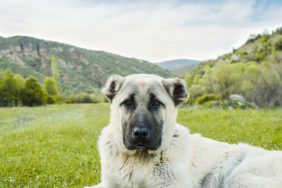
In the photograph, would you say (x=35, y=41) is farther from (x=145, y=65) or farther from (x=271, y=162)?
(x=271, y=162)

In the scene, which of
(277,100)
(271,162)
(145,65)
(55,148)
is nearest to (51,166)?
(55,148)

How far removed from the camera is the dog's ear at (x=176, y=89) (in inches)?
229

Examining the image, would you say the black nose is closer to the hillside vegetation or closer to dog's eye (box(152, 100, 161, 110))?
dog's eye (box(152, 100, 161, 110))

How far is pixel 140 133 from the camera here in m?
5.26

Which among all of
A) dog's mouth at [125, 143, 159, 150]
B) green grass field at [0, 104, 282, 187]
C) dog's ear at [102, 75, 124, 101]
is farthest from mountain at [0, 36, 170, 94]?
dog's mouth at [125, 143, 159, 150]

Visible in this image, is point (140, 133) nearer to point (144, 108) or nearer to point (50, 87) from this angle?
point (144, 108)

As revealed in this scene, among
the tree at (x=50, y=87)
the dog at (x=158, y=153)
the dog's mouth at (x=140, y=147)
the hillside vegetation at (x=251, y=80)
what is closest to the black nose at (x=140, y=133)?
the dog at (x=158, y=153)

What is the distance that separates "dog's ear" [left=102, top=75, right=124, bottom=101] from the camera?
5809 mm

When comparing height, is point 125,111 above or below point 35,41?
below

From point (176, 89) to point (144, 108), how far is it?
0.67 m

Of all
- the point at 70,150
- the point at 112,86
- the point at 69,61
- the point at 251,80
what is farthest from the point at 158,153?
the point at 69,61

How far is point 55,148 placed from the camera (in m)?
11.3

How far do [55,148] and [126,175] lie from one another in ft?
20.2

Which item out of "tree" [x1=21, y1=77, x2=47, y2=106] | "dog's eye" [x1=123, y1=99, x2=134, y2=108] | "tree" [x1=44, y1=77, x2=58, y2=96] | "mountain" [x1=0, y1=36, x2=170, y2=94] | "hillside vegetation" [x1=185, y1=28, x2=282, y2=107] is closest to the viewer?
"dog's eye" [x1=123, y1=99, x2=134, y2=108]
